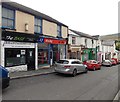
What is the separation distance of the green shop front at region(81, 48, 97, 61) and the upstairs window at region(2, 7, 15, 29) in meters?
16.2

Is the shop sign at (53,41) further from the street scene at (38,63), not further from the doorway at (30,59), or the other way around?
the doorway at (30,59)

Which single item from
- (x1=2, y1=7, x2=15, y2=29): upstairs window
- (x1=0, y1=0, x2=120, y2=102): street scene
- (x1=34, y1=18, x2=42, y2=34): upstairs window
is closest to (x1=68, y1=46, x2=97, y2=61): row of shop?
(x1=0, y1=0, x2=120, y2=102): street scene

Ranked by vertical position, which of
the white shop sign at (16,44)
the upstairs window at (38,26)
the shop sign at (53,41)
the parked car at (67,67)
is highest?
the upstairs window at (38,26)

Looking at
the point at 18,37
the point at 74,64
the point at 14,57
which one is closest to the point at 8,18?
the point at 18,37

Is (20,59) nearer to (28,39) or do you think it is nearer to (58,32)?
(28,39)

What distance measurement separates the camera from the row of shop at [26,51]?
513 inches

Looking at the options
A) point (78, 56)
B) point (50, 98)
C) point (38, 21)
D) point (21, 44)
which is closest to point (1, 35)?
Result: point (21, 44)

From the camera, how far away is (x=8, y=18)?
1348 cm

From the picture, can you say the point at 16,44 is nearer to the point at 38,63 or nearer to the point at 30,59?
the point at 30,59

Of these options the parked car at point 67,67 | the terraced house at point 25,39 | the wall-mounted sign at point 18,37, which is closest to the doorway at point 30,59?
the terraced house at point 25,39

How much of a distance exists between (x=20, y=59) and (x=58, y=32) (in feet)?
24.7

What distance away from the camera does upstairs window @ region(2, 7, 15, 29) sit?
43.1ft

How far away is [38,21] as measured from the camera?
55.7 ft

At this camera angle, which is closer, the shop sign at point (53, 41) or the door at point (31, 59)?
the door at point (31, 59)
